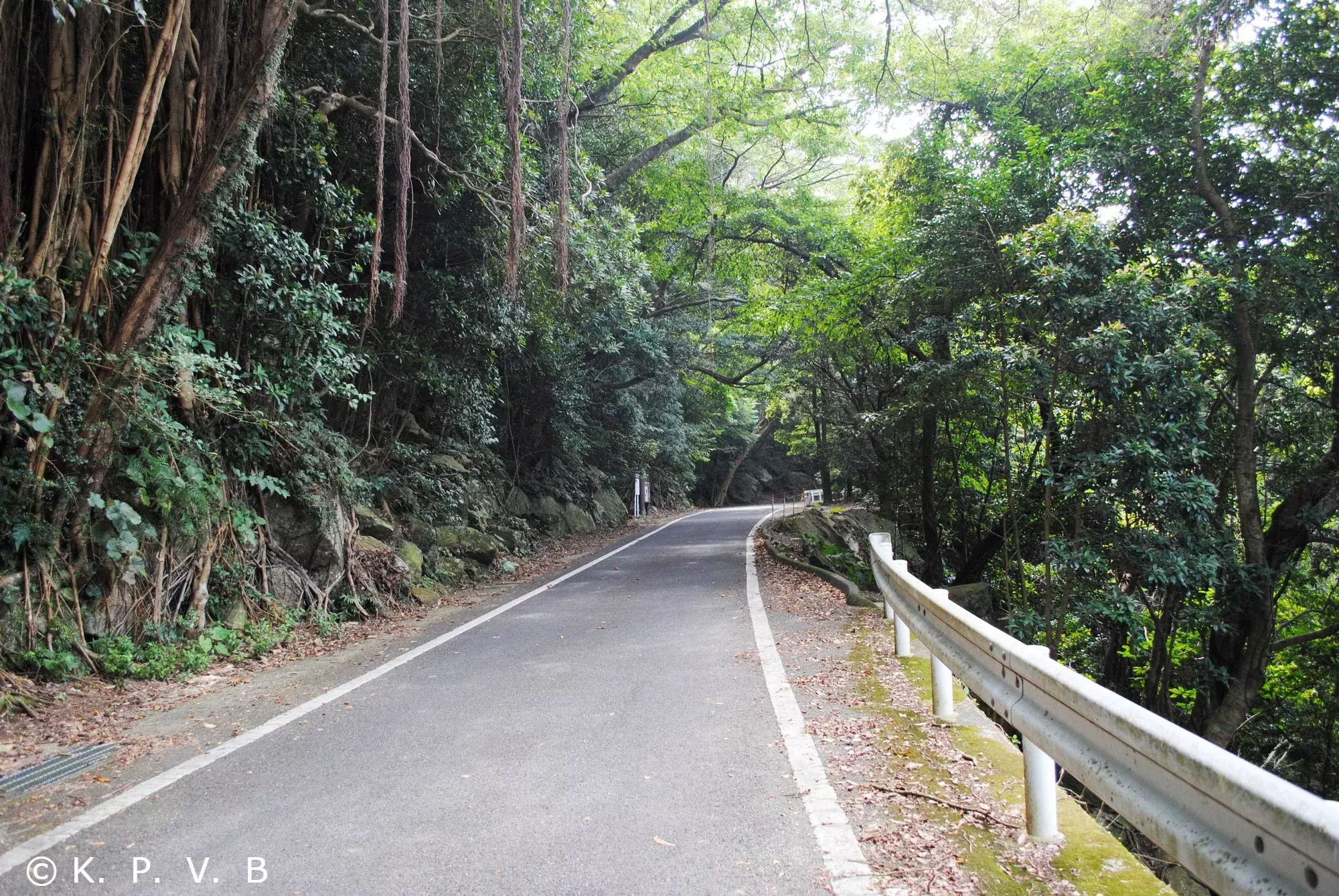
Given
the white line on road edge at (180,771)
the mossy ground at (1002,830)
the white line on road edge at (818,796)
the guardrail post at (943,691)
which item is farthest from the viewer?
the guardrail post at (943,691)

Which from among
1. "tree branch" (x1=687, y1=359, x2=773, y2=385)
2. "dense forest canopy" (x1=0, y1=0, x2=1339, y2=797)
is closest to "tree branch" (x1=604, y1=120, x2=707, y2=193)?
"dense forest canopy" (x1=0, y1=0, x2=1339, y2=797)

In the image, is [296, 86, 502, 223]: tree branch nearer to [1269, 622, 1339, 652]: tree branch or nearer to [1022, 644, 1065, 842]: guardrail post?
[1022, 644, 1065, 842]: guardrail post

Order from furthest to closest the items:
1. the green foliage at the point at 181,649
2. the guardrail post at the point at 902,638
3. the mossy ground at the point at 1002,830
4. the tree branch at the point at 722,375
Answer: the tree branch at the point at 722,375 → the guardrail post at the point at 902,638 → the green foliage at the point at 181,649 → the mossy ground at the point at 1002,830

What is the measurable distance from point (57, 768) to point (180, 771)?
0.67 metres

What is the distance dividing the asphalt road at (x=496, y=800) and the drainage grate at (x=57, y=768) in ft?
2.26

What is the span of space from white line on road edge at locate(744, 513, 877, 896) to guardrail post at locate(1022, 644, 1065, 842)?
0.68 meters

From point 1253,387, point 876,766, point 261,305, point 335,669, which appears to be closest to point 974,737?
point 876,766

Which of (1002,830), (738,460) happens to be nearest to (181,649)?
(1002,830)

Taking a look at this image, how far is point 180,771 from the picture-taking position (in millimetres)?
4230

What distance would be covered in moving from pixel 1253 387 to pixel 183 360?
459 inches

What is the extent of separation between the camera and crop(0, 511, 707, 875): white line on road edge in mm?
3289

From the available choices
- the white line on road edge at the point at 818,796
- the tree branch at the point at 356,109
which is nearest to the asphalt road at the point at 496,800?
the white line on road edge at the point at 818,796

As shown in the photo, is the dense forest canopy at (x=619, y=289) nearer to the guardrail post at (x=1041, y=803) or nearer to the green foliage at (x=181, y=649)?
the green foliage at (x=181, y=649)

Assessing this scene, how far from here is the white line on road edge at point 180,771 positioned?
329 centimetres
